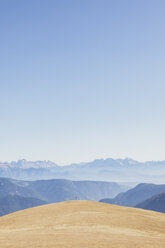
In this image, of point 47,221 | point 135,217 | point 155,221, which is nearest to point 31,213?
point 47,221

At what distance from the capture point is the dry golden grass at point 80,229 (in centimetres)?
2936

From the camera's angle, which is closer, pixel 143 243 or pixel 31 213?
pixel 143 243

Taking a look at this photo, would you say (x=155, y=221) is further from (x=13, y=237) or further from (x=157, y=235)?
(x=13, y=237)

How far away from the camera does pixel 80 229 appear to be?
3591 centimetres

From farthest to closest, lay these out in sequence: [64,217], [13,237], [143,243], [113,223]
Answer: [64,217] → [113,223] → [13,237] → [143,243]

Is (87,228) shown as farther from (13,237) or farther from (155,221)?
(155,221)

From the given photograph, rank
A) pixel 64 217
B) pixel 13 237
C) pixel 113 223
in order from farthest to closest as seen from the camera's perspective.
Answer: pixel 64 217
pixel 113 223
pixel 13 237

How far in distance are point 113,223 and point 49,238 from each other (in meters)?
12.4

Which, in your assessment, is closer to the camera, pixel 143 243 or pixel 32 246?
pixel 32 246

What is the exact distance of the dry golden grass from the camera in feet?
96.3

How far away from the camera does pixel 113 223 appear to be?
130 feet

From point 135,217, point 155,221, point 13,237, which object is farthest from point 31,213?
point 155,221

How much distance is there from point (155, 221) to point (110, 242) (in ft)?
56.2

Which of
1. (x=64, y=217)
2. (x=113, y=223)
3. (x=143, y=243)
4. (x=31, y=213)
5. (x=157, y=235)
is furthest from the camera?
(x=31, y=213)
